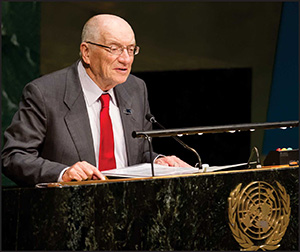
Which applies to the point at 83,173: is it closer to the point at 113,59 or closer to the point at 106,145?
the point at 106,145

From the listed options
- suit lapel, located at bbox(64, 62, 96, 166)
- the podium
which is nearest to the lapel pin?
suit lapel, located at bbox(64, 62, 96, 166)

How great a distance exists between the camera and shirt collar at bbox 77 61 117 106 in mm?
3059

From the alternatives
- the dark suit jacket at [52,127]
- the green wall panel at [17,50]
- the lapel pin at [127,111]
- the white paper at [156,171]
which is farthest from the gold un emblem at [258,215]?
the green wall panel at [17,50]

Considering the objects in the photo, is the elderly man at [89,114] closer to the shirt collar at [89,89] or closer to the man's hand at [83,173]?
the shirt collar at [89,89]

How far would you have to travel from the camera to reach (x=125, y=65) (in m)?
3.04

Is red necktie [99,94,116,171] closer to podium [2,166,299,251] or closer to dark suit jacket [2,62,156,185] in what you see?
dark suit jacket [2,62,156,185]

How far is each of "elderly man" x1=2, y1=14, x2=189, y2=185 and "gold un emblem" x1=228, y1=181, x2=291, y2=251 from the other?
53cm

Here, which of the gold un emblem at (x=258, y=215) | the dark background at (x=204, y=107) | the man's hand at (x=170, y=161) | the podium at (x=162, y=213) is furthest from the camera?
the dark background at (x=204, y=107)

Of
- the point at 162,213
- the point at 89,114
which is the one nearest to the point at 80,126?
the point at 89,114

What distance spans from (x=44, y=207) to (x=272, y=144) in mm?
3222

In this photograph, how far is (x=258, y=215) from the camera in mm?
2297

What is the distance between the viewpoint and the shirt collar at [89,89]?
10.0ft

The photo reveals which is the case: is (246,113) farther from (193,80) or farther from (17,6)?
(17,6)

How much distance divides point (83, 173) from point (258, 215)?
67cm
